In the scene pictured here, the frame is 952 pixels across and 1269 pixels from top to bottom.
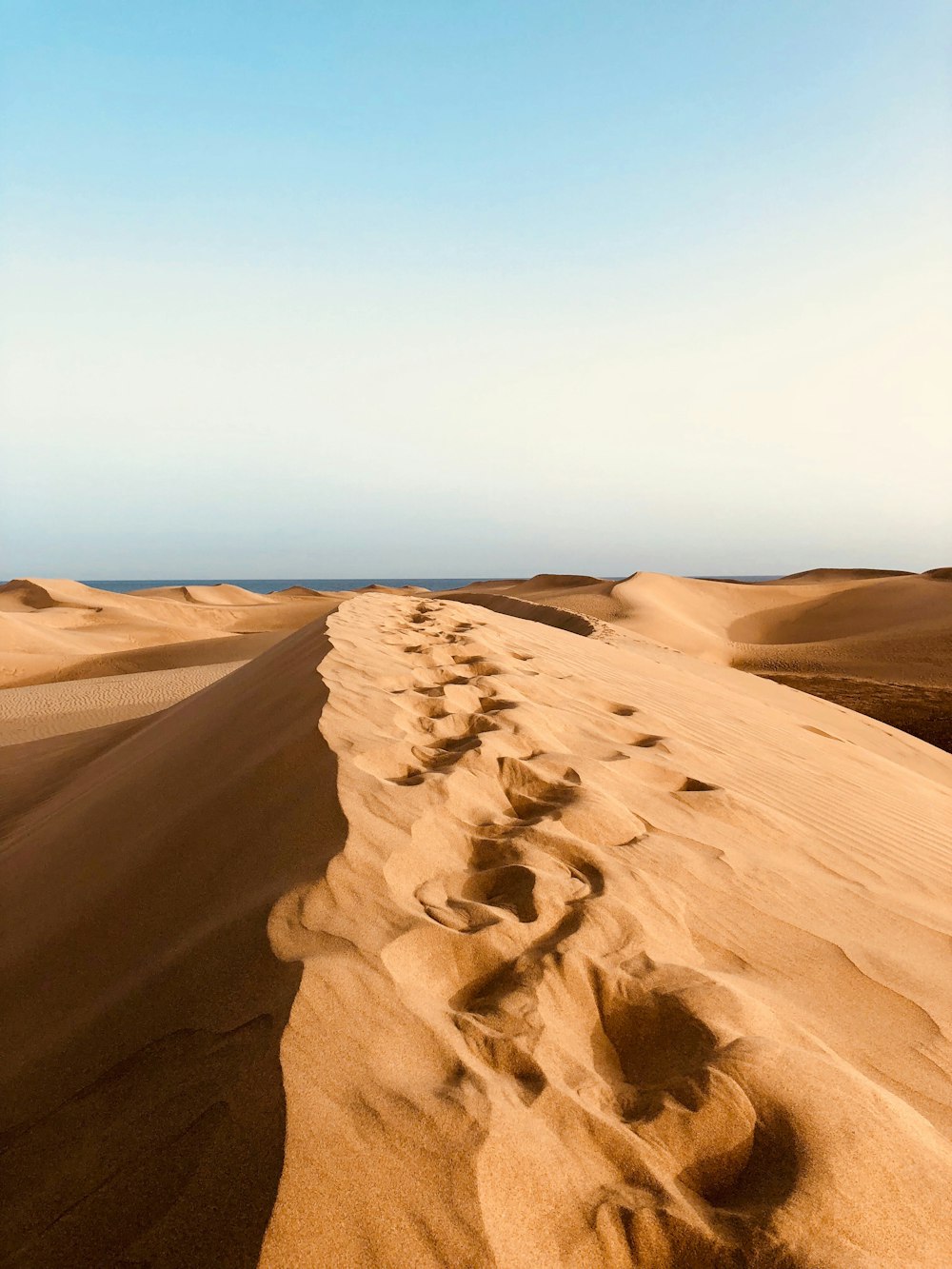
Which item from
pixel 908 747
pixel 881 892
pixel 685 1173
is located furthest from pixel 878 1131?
pixel 908 747

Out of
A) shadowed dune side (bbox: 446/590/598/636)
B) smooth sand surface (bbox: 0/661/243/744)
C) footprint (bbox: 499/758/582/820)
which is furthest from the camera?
shadowed dune side (bbox: 446/590/598/636)

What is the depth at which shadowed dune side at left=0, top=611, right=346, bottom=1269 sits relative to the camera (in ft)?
3.50

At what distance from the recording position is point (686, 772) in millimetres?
3162

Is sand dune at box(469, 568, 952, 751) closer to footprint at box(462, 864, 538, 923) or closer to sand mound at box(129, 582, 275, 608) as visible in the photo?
footprint at box(462, 864, 538, 923)

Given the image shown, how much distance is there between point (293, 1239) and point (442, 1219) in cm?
19

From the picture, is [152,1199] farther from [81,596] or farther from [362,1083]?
[81,596]

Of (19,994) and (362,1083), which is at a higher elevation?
(362,1083)

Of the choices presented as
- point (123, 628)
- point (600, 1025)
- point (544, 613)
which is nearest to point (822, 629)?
point (544, 613)

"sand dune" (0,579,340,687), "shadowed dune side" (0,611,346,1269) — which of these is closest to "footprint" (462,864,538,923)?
"shadowed dune side" (0,611,346,1269)

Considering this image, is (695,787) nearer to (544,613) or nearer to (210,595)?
(544,613)

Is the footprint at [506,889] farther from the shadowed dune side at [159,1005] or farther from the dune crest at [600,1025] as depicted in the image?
the shadowed dune side at [159,1005]

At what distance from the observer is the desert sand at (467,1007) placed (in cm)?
107

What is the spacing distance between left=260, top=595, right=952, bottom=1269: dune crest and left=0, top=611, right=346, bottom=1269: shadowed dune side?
0.07 m

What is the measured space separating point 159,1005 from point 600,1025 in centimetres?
86
